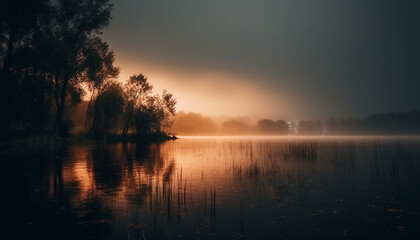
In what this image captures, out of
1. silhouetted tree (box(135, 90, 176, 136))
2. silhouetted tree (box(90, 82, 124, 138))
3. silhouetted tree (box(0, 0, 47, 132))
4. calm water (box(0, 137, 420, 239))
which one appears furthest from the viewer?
silhouetted tree (box(135, 90, 176, 136))

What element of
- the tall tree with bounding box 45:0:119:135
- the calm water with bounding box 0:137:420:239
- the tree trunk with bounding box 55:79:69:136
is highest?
the tall tree with bounding box 45:0:119:135

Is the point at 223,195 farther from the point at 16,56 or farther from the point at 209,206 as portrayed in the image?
the point at 16,56

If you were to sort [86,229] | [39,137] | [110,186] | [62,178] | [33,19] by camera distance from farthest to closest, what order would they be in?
[39,137]
[33,19]
[62,178]
[110,186]
[86,229]

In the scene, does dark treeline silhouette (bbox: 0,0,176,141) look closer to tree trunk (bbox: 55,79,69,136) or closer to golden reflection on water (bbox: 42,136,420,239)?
tree trunk (bbox: 55,79,69,136)

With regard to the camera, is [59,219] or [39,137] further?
[39,137]

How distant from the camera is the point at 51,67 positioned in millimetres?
41656

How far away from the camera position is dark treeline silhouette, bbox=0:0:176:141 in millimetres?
38906

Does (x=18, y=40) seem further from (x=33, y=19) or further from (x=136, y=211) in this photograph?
(x=136, y=211)

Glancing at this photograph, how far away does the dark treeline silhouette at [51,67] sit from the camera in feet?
128

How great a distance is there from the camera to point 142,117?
79.2 metres

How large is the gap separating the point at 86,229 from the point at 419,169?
24.2 meters

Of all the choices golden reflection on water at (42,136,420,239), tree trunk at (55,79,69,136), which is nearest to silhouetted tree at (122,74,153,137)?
tree trunk at (55,79,69,136)

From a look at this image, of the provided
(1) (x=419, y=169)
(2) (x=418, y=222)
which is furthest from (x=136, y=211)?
(1) (x=419, y=169)

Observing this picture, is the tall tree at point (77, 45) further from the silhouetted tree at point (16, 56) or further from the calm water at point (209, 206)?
the calm water at point (209, 206)
